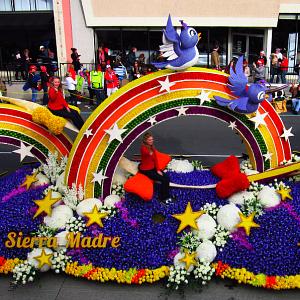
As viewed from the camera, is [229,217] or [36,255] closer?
[36,255]

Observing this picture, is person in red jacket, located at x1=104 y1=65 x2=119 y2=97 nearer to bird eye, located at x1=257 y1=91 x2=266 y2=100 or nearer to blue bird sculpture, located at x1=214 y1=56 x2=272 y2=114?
blue bird sculpture, located at x1=214 y1=56 x2=272 y2=114

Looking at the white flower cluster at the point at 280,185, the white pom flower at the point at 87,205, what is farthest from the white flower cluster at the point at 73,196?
the white flower cluster at the point at 280,185

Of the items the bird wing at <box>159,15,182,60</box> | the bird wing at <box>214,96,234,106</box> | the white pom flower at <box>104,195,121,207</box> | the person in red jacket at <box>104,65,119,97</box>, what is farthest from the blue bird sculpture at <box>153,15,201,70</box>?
the person in red jacket at <box>104,65,119,97</box>

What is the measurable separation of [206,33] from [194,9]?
6.46 ft

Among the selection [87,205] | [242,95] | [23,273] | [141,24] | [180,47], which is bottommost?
[23,273]

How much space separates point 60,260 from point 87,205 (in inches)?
40.7

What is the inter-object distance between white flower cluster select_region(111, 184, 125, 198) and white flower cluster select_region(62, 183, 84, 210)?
60 centimetres

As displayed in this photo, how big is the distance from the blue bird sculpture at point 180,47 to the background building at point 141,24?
16.4 m

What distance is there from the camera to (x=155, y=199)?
24.5 feet

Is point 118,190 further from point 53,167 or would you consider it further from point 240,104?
point 240,104

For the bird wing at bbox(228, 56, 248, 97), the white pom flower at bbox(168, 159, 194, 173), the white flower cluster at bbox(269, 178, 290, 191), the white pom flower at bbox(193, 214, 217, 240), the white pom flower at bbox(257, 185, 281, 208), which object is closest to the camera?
the white pom flower at bbox(193, 214, 217, 240)

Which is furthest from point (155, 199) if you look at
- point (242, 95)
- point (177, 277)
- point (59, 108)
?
point (59, 108)

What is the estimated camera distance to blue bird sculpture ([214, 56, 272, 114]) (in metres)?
7.38

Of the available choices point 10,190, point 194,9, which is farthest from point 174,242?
point 194,9
